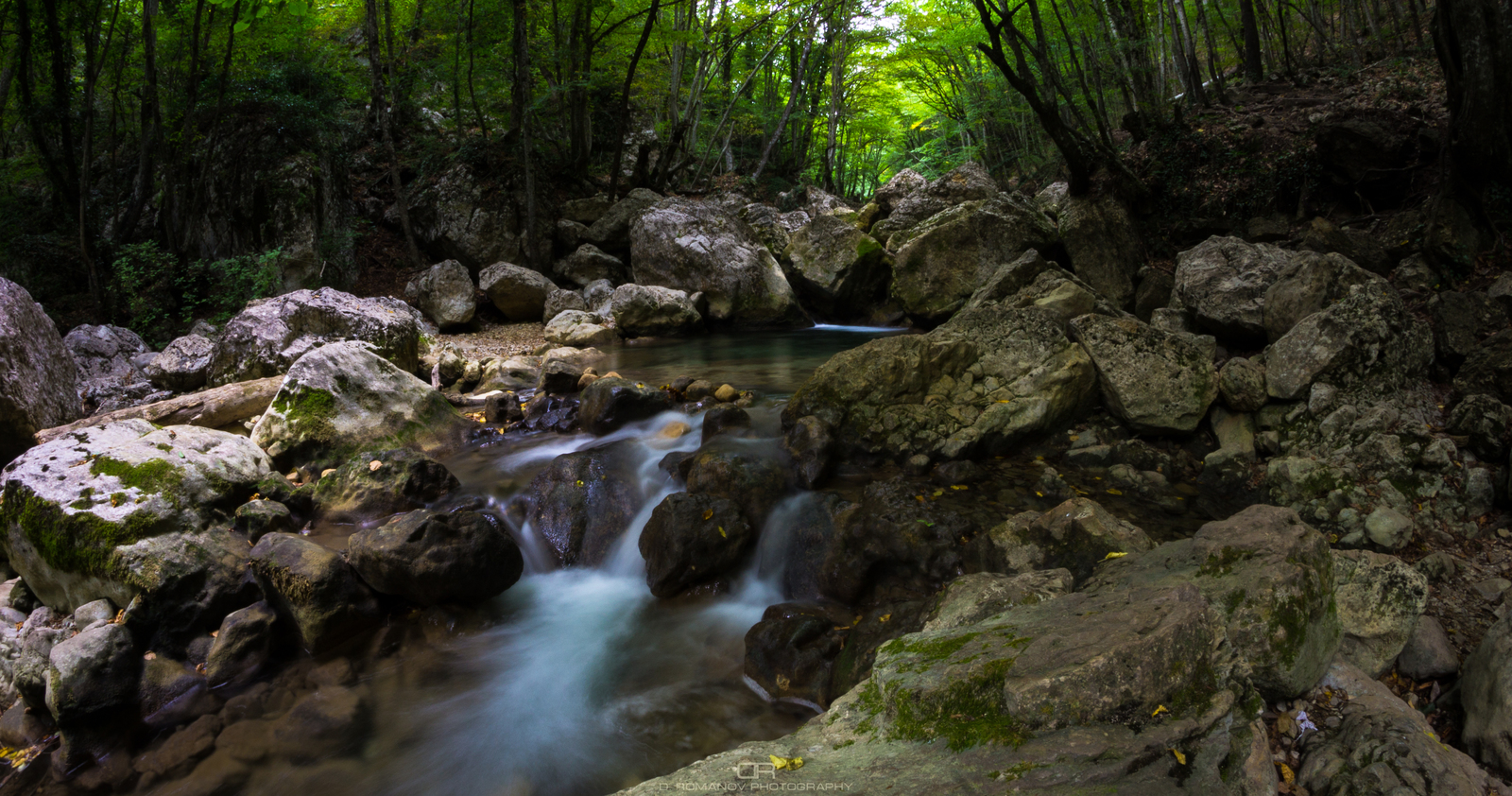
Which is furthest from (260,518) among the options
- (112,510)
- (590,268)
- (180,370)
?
(590,268)

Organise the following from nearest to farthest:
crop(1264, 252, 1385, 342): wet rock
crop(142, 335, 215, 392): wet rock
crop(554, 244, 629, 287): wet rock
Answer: crop(1264, 252, 1385, 342): wet rock
crop(142, 335, 215, 392): wet rock
crop(554, 244, 629, 287): wet rock

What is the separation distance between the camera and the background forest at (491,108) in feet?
35.4

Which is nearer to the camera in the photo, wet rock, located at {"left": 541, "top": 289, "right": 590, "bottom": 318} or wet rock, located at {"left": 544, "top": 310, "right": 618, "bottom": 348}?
wet rock, located at {"left": 544, "top": 310, "right": 618, "bottom": 348}

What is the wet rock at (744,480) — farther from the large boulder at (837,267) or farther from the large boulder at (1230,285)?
the large boulder at (837,267)

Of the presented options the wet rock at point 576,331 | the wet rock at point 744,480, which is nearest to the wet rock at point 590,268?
the wet rock at point 576,331

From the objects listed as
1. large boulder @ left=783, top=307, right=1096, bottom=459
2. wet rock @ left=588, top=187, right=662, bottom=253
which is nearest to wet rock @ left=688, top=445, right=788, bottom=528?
large boulder @ left=783, top=307, right=1096, bottom=459

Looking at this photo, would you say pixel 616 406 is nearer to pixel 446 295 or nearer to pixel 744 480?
pixel 744 480

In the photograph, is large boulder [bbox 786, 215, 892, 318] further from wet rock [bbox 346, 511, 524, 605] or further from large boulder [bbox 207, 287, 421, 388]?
wet rock [bbox 346, 511, 524, 605]

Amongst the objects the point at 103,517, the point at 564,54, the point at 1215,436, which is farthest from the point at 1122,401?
the point at 564,54

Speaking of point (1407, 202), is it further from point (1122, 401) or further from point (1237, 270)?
point (1122, 401)

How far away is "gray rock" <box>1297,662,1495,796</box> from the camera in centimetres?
240

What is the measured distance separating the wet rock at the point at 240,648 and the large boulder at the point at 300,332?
433 centimetres

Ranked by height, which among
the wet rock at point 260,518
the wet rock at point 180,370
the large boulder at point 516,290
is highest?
the large boulder at point 516,290

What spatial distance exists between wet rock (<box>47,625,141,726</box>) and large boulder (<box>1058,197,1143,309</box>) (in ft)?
39.5
